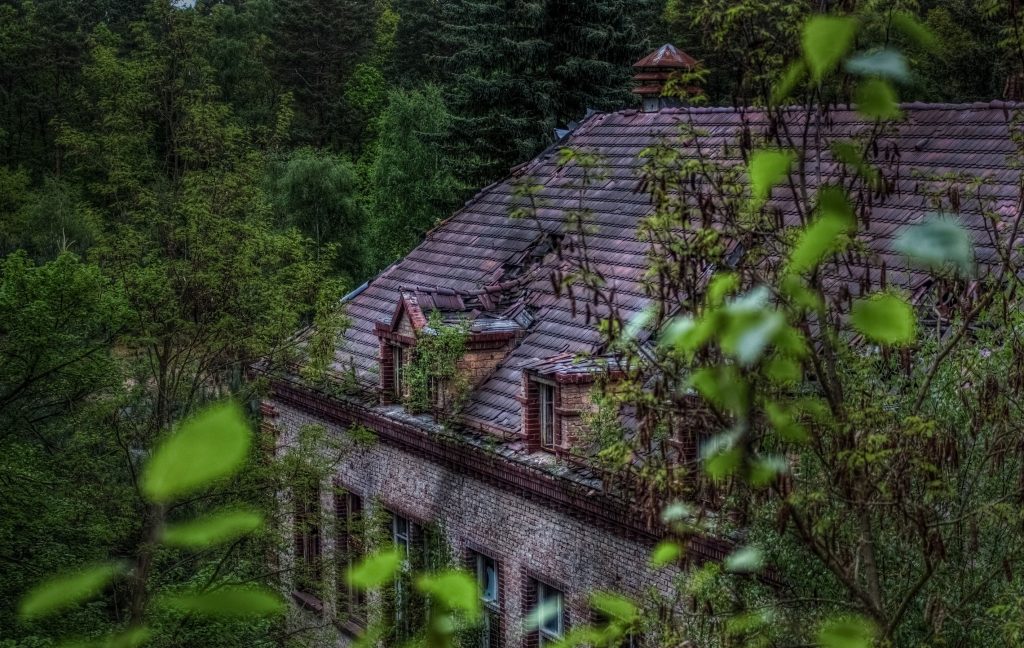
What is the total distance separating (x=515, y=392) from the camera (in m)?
15.4

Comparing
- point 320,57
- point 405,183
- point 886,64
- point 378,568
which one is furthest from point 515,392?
point 320,57

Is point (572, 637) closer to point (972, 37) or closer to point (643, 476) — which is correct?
point (643, 476)

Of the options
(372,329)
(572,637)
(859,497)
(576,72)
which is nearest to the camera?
(572,637)

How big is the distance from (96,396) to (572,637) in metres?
14.3

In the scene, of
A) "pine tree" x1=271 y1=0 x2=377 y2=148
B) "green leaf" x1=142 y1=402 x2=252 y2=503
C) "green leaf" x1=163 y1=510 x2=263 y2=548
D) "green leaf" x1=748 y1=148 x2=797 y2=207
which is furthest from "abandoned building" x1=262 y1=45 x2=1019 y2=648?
"pine tree" x1=271 y1=0 x2=377 y2=148

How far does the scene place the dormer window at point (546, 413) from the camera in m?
14.3

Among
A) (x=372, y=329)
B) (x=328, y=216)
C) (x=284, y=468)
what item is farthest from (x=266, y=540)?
(x=328, y=216)

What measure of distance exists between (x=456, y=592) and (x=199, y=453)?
0.60 meters

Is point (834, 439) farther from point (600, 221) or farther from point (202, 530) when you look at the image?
point (600, 221)

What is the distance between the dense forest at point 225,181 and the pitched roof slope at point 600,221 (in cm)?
109

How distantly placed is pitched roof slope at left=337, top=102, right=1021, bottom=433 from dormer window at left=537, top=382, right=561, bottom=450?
0.52 m

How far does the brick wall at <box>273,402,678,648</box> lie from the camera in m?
13.2

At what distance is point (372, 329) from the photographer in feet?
62.3

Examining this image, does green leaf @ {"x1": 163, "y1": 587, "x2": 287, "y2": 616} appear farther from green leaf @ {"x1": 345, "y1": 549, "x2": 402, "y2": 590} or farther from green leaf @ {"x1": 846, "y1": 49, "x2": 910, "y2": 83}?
green leaf @ {"x1": 846, "y1": 49, "x2": 910, "y2": 83}
